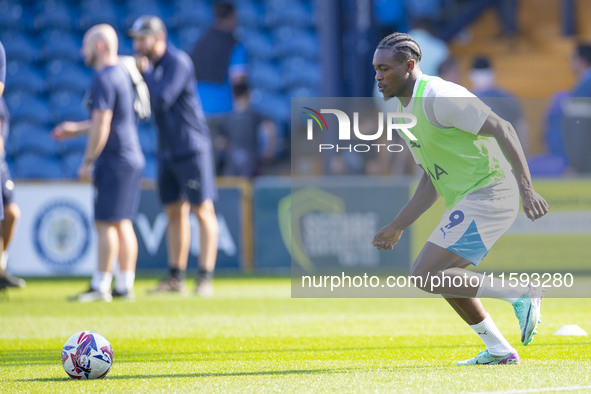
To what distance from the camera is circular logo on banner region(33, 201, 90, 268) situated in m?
12.4

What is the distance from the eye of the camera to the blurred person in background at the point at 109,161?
8.98m

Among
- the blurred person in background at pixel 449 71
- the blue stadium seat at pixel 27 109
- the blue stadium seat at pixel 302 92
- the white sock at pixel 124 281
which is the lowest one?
the white sock at pixel 124 281

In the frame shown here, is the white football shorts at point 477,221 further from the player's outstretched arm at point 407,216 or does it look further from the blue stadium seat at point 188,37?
the blue stadium seat at point 188,37

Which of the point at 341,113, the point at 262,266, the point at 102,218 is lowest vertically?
the point at 262,266

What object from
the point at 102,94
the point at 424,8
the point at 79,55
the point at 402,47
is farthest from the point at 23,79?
the point at 402,47

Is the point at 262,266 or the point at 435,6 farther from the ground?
the point at 435,6

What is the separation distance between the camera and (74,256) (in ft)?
40.7

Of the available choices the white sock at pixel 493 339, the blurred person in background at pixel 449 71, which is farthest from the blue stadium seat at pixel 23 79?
the white sock at pixel 493 339

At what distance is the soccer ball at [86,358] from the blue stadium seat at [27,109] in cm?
1237

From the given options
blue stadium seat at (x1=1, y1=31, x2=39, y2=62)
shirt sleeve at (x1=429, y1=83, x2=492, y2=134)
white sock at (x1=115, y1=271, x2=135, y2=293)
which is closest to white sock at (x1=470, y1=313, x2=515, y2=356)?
shirt sleeve at (x1=429, y1=83, x2=492, y2=134)

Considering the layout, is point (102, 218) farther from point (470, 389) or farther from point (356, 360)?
point (470, 389)

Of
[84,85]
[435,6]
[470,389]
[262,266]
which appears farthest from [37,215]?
[470,389]

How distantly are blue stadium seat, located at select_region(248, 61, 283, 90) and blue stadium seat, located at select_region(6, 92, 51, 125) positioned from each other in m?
3.48

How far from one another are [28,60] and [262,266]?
690 cm
